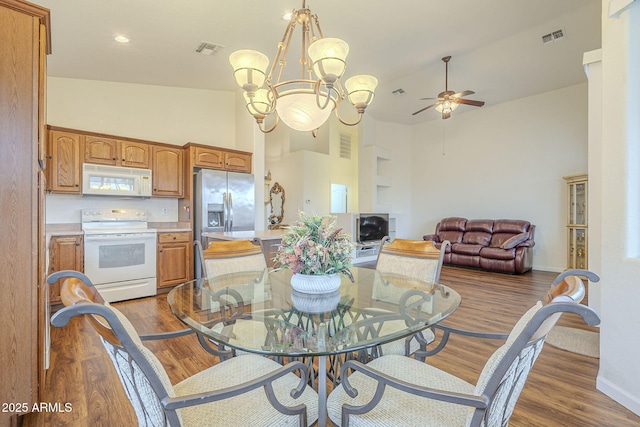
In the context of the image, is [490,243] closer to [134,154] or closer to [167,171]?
[167,171]

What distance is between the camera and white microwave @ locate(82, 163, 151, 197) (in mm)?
3902

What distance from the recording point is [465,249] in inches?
240

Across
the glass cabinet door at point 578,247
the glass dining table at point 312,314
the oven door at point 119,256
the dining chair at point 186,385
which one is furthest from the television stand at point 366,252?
the dining chair at point 186,385

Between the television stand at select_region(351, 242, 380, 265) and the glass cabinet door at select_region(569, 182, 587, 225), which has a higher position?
the glass cabinet door at select_region(569, 182, 587, 225)

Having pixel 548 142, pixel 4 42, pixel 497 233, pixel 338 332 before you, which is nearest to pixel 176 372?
pixel 338 332

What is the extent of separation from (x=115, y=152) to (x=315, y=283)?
3901 millimetres

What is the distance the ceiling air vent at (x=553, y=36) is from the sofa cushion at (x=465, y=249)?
353cm

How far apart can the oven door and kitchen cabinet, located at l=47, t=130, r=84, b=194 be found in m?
0.73

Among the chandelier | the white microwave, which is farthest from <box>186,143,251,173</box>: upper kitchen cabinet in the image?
the chandelier

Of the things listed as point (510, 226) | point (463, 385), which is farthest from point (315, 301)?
point (510, 226)

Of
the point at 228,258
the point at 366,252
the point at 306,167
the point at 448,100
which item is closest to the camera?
the point at 228,258

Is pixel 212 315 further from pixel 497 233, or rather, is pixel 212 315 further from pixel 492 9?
pixel 497 233

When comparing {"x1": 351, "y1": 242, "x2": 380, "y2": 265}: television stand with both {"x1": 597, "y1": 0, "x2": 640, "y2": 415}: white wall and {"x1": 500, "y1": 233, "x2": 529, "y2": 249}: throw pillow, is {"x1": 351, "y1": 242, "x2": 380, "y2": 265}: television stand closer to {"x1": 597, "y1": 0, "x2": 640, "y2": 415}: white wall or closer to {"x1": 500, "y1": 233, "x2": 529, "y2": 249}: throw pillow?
{"x1": 500, "y1": 233, "x2": 529, "y2": 249}: throw pillow

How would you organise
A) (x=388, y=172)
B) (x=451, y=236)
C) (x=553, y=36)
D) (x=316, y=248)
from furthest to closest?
(x=388, y=172) < (x=451, y=236) < (x=553, y=36) < (x=316, y=248)
